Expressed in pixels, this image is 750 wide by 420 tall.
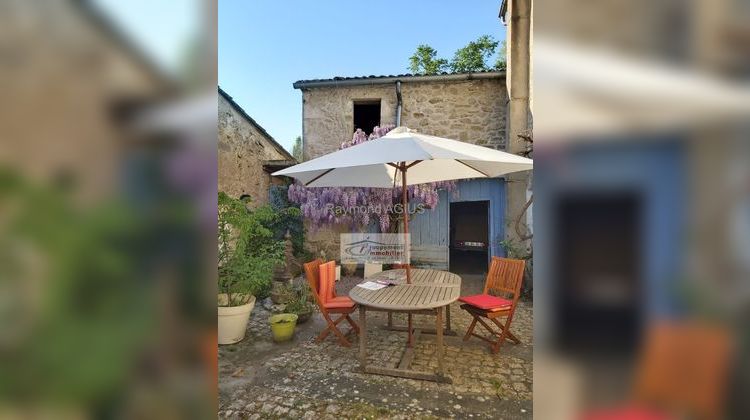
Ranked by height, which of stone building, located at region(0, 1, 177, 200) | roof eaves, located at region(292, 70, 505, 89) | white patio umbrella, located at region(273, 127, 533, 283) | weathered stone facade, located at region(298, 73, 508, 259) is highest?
roof eaves, located at region(292, 70, 505, 89)

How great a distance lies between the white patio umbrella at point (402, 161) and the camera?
2.96 metres

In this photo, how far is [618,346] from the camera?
0.45 m

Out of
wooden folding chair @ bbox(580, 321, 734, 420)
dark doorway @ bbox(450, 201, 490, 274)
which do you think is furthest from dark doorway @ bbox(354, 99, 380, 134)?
wooden folding chair @ bbox(580, 321, 734, 420)

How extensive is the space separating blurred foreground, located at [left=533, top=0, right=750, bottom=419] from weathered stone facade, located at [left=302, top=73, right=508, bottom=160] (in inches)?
318

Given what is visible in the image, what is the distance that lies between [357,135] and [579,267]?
786cm

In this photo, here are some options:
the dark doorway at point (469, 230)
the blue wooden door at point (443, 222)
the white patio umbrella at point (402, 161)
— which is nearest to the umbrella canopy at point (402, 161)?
the white patio umbrella at point (402, 161)

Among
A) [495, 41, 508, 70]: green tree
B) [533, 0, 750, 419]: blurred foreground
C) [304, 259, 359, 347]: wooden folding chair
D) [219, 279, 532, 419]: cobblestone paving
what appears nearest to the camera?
[533, 0, 750, 419]: blurred foreground

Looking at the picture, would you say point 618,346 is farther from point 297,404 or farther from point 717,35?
point 297,404

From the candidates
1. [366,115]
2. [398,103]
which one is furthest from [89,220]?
[366,115]

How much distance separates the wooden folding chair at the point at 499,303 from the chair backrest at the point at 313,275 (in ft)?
5.65

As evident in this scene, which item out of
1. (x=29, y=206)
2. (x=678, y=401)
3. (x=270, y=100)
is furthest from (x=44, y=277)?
(x=270, y=100)

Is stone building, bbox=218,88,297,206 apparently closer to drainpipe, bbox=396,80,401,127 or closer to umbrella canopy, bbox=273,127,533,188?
umbrella canopy, bbox=273,127,533,188

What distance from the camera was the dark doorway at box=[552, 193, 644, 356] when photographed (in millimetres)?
444

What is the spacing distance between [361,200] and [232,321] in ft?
14.5
